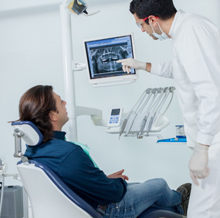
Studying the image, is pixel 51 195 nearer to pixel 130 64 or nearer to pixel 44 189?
pixel 44 189

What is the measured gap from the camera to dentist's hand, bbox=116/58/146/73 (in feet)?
7.39

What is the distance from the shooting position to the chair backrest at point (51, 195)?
152 centimetres

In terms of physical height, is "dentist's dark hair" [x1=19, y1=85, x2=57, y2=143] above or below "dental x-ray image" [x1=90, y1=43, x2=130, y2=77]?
below

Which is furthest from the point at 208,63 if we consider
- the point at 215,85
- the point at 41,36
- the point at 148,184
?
the point at 41,36

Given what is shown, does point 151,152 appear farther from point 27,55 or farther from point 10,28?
point 10,28

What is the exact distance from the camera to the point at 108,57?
242 centimetres

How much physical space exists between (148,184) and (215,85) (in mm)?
774

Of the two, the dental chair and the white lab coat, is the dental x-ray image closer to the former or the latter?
the white lab coat

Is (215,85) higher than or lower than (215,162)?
higher

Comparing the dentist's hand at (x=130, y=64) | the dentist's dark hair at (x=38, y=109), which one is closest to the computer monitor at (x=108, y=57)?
the dentist's hand at (x=130, y=64)

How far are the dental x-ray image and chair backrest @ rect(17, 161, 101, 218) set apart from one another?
1.07 metres

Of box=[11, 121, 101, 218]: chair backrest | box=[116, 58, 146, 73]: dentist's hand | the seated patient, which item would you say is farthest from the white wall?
box=[11, 121, 101, 218]: chair backrest

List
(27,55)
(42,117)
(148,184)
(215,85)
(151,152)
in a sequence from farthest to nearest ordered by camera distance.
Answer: (27,55) → (151,152) → (148,184) → (42,117) → (215,85)

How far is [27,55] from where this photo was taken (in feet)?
12.5
